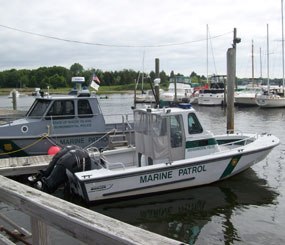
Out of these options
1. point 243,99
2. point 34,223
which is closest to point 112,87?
point 243,99

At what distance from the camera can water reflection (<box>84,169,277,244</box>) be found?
7.94 meters

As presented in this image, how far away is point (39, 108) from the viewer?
43.7 ft

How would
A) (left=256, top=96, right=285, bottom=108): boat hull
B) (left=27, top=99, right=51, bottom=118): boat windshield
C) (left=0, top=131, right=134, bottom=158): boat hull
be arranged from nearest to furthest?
(left=0, top=131, right=134, bottom=158): boat hull < (left=27, top=99, right=51, bottom=118): boat windshield < (left=256, top=96, right=285, bottom=108): boat hull

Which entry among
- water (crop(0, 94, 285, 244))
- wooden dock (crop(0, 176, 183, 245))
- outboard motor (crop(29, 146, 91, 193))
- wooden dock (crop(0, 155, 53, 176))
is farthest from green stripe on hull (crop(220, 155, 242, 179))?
Answer: wooden dock (crop(0, 176, 183, 245))

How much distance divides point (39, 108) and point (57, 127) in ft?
3.19

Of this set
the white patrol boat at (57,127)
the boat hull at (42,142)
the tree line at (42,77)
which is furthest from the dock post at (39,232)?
the tree line at (42,77)

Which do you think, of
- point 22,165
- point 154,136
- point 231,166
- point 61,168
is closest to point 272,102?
point 231,166

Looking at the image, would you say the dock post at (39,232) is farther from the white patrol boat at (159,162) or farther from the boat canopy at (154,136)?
the boat canopy at (154,136)

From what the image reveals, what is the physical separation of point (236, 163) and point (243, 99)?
3547cm

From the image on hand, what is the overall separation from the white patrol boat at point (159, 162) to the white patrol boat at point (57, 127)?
8.94 feet

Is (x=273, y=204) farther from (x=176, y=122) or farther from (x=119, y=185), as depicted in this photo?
(x=119, y=185)

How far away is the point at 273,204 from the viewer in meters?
9.33

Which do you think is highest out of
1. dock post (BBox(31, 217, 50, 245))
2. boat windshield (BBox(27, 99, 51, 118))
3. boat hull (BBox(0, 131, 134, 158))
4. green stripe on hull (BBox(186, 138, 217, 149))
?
boat windshield (BBox(27, 99, 51, 118))

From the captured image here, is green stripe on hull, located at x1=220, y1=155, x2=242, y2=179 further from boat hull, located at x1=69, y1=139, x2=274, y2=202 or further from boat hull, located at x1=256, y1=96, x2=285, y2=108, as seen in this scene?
boat hull, located at x1=256, y1=96, x2=285, y2=108
